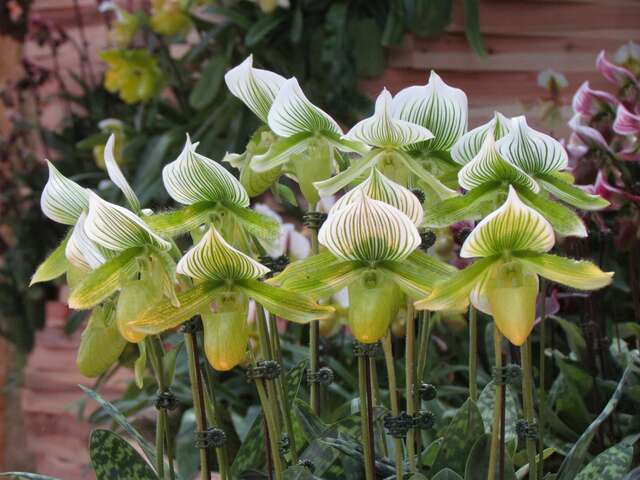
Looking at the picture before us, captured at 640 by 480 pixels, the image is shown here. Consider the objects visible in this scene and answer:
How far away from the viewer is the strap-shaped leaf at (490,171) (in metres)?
0.46

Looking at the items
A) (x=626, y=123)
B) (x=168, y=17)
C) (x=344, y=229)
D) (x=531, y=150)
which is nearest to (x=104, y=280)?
(x=344, y=229)

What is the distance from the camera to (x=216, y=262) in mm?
474

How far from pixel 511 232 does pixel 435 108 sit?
4.2 inches

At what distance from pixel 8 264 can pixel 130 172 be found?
0.39 metres

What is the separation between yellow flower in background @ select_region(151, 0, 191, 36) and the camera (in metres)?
1.70

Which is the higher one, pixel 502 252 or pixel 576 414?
pixel 502 252

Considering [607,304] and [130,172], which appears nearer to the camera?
[607,304]

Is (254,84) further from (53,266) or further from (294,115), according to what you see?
(53,266)

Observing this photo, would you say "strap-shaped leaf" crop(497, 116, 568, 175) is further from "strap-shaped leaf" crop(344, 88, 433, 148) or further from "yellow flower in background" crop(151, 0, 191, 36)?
"yellow flower in background" crop(151, 0, 191, 36)

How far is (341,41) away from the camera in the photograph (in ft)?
5.20

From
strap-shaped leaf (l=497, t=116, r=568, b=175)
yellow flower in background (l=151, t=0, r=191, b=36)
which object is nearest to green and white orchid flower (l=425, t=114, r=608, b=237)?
strap-shaped leaf (l=497, t=116, r=568, b=175)

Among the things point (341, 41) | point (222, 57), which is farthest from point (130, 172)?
point (341, 41)

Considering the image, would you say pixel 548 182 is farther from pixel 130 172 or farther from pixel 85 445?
pixel 85 445

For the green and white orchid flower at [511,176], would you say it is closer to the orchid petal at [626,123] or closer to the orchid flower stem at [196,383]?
the orchid flower stem at [196,383]
